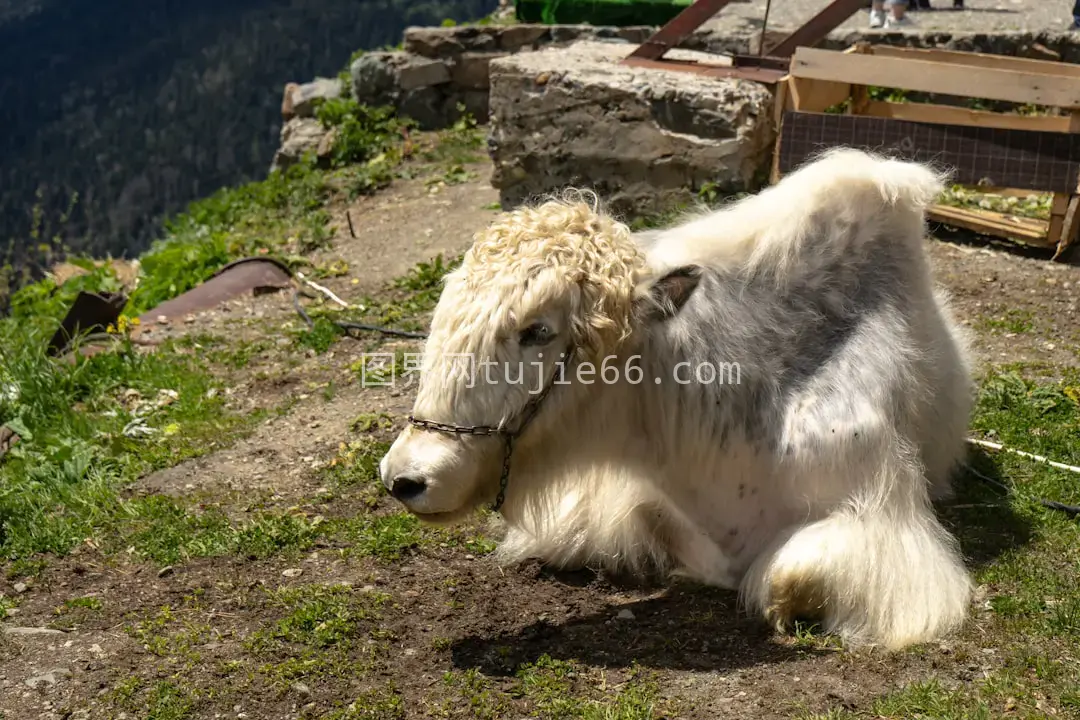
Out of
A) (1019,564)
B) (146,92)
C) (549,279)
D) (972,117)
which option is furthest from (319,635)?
(146,92)

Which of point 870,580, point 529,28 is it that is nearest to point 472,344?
point 870,580

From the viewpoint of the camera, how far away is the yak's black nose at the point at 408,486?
12.9 ft

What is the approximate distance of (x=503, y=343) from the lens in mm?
3957

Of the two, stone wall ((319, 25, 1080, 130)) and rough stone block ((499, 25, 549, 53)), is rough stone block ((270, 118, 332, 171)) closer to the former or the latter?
stone wall ((319, 25, 1080, 130))

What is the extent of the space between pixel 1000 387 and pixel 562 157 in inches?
167

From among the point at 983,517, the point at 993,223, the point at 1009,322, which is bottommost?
the point at 983,517

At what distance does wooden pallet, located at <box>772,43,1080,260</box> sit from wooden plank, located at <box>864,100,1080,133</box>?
0.05 feet

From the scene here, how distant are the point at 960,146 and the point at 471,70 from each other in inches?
263

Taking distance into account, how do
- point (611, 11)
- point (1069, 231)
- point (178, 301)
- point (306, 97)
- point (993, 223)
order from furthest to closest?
1. point (611, 11)
2. point (306, 97)
3. point (178, 301)
4. point (993, 223)
5. point (1069, 231)

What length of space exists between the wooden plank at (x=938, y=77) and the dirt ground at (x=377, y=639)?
4695mm

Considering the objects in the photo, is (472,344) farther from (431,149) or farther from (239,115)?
(239,115)

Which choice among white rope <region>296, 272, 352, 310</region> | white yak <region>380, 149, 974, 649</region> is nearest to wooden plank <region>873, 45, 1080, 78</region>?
white rope <region>296, 272, 352, 310</region>

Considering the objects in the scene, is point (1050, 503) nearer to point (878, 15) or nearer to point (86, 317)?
point (86, 317)

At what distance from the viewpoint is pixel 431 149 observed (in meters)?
12.7
